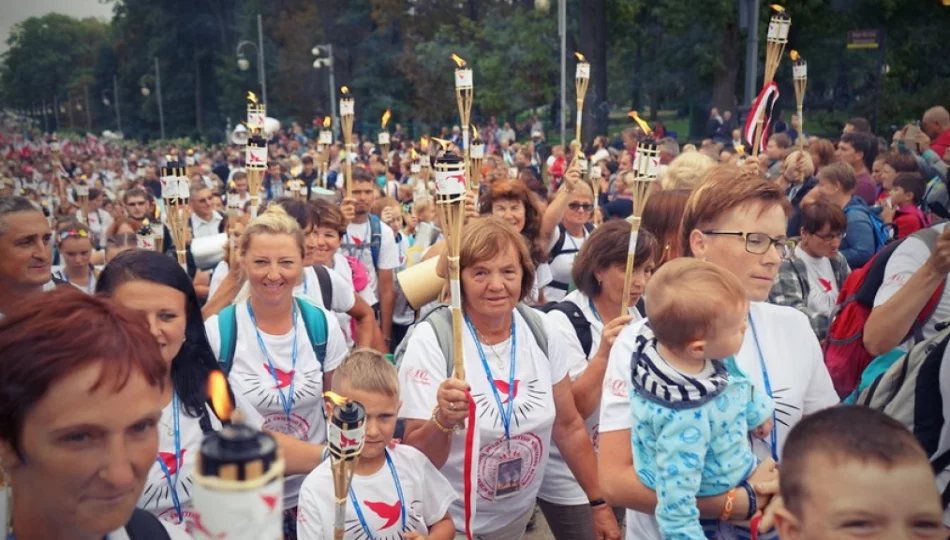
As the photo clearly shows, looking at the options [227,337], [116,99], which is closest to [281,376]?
[227,337]

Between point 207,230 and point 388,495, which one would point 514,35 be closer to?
point 207,230

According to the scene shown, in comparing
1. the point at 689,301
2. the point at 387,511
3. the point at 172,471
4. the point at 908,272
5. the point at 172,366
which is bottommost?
the point at 387,511

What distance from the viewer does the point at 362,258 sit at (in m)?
7.55

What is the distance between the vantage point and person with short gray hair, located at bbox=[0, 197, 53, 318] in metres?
4.54

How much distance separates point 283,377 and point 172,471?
3.23 feet

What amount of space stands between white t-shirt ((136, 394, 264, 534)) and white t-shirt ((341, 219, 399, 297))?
4.39 m

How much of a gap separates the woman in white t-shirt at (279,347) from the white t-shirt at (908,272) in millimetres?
2546

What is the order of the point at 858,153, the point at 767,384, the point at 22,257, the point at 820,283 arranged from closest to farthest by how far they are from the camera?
the point at 767,384 → the point at 22,257 → the point at 820,283 → the point at 858,153

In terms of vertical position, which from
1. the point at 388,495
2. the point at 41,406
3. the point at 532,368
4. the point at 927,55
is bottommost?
the point at 388,495

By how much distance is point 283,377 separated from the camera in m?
3.94

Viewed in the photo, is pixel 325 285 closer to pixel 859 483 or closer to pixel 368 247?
pixel 368 247

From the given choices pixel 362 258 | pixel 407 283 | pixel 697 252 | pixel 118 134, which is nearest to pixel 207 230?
pixel 362 258

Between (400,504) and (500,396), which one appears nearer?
(400,504)

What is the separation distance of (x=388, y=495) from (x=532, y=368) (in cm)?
87
